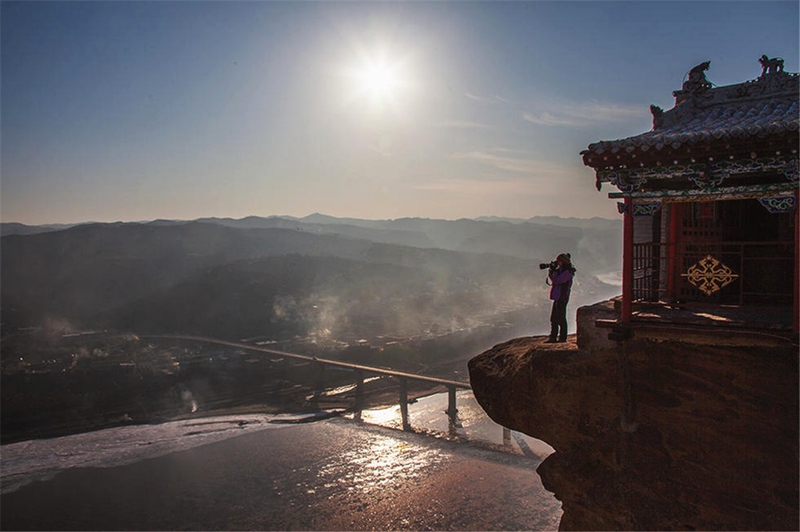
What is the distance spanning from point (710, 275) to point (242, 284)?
179ft

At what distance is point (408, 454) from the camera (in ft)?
71.4

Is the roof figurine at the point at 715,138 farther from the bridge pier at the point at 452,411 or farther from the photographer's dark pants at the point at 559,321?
the bridge pier at the point at 452,411

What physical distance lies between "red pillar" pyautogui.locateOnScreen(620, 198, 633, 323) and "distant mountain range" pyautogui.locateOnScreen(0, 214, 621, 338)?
4068 cm

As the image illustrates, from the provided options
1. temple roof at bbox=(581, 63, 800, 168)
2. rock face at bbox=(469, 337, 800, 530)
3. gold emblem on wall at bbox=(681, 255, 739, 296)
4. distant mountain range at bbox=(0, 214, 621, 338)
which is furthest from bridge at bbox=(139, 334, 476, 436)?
gold emblem on wall at bbox=(681, 255, 739, 296)

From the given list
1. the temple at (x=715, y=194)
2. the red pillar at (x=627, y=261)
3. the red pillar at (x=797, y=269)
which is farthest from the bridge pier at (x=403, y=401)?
the red pillar at (x=797, y=269)

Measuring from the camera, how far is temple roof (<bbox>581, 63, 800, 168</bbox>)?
6.80 meters

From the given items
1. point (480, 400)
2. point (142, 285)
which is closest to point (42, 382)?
point (142, 285)

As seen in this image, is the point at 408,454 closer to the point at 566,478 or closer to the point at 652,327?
the point at 566,478

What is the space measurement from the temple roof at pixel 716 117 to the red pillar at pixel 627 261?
0.84m

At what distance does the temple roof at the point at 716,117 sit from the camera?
22.3 feet

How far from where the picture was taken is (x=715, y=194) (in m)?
7.49

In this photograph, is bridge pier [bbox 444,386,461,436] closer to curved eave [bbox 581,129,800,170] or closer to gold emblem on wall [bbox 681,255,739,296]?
gold emblem on wall [bbox 681,255,739,296]

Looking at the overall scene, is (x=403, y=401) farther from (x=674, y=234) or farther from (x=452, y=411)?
(x=674, y=234)

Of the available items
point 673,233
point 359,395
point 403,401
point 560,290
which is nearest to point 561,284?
point 560,290
